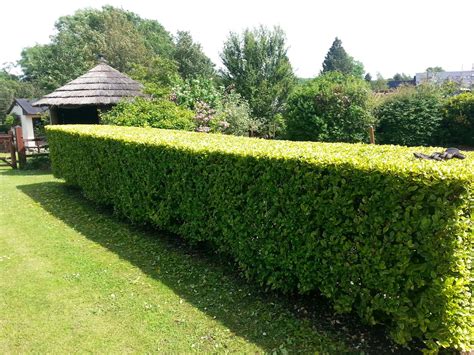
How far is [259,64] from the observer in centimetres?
3284

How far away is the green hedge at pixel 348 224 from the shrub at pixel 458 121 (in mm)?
16235

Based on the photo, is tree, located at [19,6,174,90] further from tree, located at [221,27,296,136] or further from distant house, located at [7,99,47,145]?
tree, located at [221,27,296,136]

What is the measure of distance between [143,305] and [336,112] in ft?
57.2

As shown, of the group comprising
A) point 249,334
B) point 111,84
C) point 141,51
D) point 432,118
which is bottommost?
point 249,334

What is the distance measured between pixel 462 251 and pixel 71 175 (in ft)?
→ 33.2

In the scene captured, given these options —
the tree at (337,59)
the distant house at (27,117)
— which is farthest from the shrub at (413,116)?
the tree at (337,59)

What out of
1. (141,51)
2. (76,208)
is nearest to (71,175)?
(76,208)

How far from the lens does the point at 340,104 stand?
2055 centimetres

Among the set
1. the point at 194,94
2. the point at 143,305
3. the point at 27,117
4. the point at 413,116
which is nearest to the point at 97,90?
the point at 194,94

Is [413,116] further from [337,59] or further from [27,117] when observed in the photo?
[337,59]

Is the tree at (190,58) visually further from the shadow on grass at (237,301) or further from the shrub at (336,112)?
the shadow on grass at (237,301)

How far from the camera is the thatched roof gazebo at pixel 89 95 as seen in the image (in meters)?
16.9

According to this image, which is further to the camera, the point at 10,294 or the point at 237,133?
the point at 237,133

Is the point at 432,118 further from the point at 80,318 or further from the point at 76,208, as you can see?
the point at 80,318
